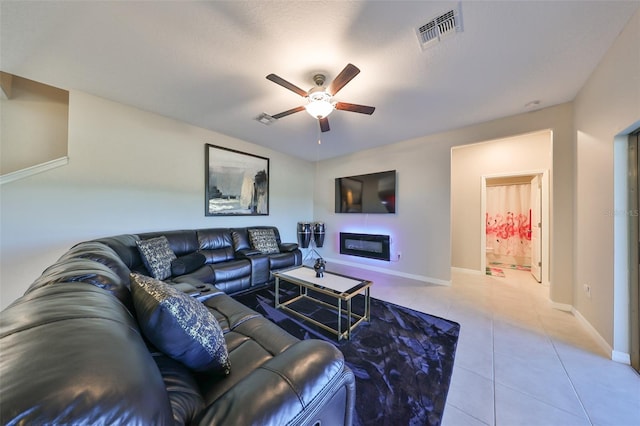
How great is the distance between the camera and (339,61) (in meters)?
1.86

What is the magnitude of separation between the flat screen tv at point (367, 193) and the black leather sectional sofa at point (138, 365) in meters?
3.24

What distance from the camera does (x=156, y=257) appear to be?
239cm

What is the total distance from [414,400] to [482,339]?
1.09 metres

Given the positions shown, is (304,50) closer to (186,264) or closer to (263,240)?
(186,264)

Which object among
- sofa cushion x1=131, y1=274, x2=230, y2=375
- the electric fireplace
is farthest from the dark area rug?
the electric fireplace

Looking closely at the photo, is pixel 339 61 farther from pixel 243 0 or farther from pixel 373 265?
A: pixel 373 265

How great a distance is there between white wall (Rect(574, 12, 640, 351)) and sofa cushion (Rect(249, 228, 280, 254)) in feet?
12.3

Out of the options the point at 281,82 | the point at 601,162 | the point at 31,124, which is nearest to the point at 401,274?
the point at 601,162

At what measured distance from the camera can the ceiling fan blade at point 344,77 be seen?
63.6 inches

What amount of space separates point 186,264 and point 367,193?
3.30 metres

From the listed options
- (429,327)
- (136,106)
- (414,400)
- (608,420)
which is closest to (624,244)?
(608,420)

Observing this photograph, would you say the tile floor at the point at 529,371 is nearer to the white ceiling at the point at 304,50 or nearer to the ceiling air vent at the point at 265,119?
the white ceiling at the point at 304,50

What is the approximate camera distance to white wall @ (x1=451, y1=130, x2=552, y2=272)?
3641 mm

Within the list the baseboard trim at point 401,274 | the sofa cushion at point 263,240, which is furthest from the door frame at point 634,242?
the sofa cushion at point 263,240
